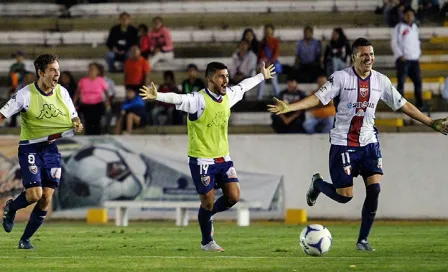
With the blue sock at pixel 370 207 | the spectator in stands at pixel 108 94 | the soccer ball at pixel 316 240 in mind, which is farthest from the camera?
the spectator in stands at pixel 108 94

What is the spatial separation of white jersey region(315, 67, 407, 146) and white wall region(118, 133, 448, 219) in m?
10.2

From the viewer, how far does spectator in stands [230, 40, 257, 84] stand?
2878 centimetres

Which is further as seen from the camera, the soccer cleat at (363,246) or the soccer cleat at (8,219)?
the soccer cleat at (8,219)

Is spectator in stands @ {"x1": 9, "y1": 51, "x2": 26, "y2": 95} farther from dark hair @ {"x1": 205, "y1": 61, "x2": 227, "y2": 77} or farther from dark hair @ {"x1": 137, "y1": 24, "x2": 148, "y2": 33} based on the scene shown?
dark hair @ {"x1": 205, "y1": 61, "x2": 227, "y2": 77}

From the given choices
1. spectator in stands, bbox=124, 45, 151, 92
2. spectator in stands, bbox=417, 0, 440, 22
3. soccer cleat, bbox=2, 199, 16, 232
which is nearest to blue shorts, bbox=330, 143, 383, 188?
soccer cleat, bbox=2, 199, 16, 232

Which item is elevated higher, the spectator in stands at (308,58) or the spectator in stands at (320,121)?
the spectator in stands at (308,58)

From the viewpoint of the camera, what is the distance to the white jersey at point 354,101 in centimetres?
1527

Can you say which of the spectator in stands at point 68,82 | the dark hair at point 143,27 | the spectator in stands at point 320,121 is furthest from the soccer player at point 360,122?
the dark hair at point 143,27

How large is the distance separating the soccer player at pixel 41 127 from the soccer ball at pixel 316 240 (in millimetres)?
3433

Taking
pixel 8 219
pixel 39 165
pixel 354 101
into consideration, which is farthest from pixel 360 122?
pixel 8 219

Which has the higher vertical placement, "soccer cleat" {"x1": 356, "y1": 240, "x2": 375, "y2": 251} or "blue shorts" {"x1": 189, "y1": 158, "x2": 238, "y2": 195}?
"blue shorts" {"x1": 189, "y1": 158, "x2": 238, "y2": 195}

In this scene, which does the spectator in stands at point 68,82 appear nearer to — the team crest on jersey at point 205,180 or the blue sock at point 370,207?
the team crest on jersey at point 205,180

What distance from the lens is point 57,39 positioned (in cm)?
3453

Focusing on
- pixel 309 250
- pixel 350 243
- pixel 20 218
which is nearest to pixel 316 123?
pixel 20 218
